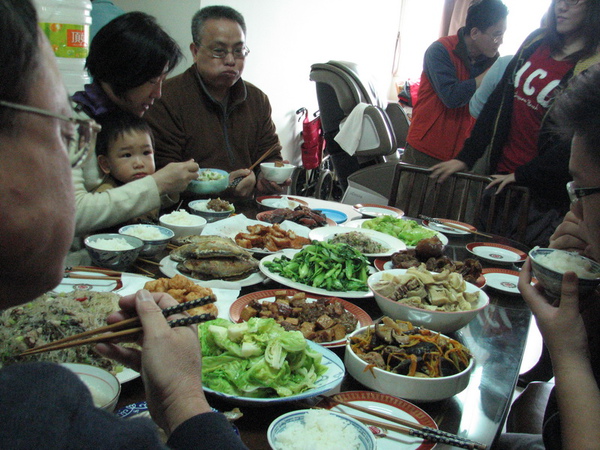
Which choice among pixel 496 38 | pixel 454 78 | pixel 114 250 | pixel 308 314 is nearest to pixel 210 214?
pixel 114 250

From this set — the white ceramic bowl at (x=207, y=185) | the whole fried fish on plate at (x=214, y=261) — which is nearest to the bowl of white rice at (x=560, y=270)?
the whole fried fish on plate at (x=214, y=261)

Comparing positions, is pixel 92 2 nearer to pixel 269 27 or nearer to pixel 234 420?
pixel 269 27

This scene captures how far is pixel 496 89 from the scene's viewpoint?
3.12 metres

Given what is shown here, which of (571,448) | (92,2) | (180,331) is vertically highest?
(92,2)

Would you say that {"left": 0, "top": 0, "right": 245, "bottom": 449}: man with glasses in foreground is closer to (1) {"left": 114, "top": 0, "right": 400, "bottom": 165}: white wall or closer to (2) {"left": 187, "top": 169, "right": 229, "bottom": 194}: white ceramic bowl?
(2) {"left": 187, "top": 169, "right": 229, "bottom": 194}: white ceramic bowl

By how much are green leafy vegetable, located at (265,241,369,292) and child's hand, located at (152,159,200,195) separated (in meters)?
0.69

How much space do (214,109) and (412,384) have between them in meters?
2.61

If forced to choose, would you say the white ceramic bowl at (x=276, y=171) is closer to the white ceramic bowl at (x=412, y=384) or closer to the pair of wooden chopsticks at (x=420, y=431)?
the white ceramic bowl at (x=412, y=384)

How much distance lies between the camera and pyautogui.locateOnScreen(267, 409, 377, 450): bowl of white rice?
86cm

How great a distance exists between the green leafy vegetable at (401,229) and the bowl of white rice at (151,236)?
1045 millimetres

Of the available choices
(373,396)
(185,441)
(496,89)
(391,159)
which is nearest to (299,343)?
(373,396)

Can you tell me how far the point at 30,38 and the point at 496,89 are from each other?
3093mm

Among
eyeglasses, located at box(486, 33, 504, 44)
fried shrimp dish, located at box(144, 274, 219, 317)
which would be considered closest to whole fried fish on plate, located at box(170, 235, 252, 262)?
fried shrimp dish, located at box(144, 274, 219, 317)

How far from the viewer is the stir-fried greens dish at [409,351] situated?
110 centimetres
